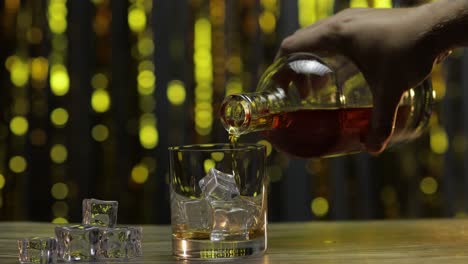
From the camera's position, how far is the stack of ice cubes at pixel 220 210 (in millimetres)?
1065

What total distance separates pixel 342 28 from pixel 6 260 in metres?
0.53

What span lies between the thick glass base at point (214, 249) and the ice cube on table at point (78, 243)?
9 centimetres

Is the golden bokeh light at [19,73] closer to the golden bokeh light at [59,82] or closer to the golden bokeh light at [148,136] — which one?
the golden bokeh light at [59,82]

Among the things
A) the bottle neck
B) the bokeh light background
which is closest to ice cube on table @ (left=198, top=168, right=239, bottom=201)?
the bottle neck

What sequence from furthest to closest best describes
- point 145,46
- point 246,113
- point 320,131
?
point 145,46, point 320,131, point 246,113

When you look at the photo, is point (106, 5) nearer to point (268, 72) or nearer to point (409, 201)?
point (409, 201)

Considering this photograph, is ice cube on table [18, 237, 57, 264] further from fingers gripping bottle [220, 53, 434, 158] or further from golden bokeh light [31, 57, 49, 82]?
golden bokeh light [31, 57, 49, 82]

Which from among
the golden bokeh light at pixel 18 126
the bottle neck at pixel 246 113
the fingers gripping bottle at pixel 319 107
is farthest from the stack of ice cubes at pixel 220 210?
the golden bokeh light at pixel 18 126

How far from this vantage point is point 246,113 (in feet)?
3.83

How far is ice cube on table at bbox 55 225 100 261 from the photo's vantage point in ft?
3.52

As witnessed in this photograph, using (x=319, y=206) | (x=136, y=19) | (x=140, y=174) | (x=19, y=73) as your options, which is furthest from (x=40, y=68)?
(x=319, y=206)

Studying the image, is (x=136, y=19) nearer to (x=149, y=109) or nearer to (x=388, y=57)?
(x=149, y=109)

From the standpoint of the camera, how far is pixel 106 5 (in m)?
2.62

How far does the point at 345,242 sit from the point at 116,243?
1.00 feet
